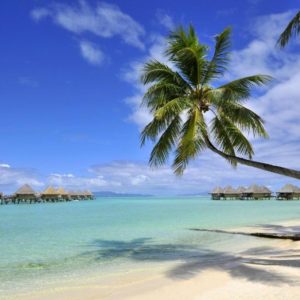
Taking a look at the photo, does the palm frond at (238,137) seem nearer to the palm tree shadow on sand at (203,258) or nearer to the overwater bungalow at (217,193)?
the palm tree shadow on sand at (203,258)

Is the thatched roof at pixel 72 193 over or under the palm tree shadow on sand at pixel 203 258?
over

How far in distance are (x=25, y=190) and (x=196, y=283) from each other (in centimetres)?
5284

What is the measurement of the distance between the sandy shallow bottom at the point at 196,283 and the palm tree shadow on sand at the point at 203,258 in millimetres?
13

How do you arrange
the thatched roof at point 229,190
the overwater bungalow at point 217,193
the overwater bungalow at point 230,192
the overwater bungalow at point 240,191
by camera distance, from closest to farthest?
the overwater bungalow at point 240,191
the overwater bungalow at point 230,192
the thatched roof at point 229,190
the overwater bungalow at point 217,193

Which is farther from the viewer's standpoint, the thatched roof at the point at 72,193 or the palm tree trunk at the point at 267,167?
the thatched roof at the point at 72,193

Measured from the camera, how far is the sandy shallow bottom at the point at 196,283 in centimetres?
558

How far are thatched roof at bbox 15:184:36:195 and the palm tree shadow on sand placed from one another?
44951mm

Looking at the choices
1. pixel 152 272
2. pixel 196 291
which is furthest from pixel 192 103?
pixel 196 291

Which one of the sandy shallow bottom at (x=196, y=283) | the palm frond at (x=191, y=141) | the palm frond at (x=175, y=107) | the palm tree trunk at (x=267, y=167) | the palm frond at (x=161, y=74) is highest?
the palm frond at (x=161, y=74)

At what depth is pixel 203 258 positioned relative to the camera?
9359 millimetres

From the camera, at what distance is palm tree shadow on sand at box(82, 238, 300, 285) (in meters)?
6.72

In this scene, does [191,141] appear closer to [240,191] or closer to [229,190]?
[240,191]

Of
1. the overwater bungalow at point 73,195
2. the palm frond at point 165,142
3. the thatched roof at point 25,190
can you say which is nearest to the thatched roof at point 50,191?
the thatched roof at point 25,190

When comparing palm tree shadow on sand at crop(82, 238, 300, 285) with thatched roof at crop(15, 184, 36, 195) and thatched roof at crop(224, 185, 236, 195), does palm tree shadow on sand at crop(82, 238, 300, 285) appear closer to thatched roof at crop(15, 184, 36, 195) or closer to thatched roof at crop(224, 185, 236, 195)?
thatched roof at crop(15, 184, 36, 195)
